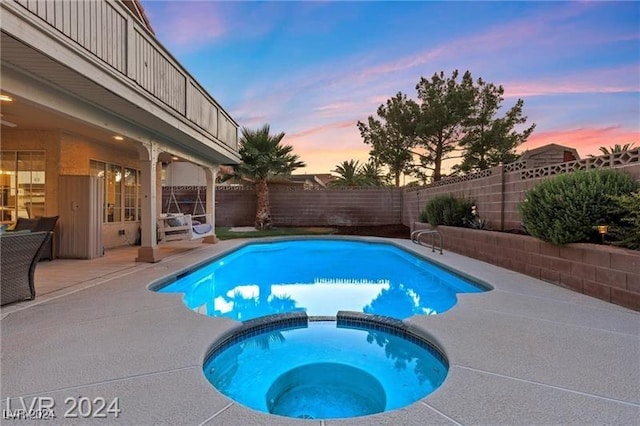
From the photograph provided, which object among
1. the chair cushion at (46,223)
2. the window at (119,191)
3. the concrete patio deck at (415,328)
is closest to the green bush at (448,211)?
the concrete patio deck at (415,328)

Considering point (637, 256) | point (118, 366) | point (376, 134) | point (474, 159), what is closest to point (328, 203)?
point (376, 134)

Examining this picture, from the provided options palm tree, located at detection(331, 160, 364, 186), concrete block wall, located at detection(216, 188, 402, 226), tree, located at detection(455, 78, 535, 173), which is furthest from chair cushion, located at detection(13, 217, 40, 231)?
palm tree, located at detection(331, 160, 364, 186)

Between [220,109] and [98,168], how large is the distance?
11.9 ft

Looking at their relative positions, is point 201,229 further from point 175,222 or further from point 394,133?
point 394,133

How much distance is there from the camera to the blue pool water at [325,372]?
2732 millimetres

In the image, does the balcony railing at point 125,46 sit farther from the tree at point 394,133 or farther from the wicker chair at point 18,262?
the tree at point 394,133

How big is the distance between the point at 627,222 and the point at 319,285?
200 inches

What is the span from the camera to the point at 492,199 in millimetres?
8898

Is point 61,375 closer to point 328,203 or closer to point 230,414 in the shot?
point 230,414

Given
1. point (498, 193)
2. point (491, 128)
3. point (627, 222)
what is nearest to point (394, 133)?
point (491, 128)

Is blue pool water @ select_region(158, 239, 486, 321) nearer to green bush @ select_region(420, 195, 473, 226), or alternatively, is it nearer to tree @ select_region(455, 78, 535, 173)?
green bush @ select_region(420, 195, 473, 226)

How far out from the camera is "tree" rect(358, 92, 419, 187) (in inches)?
738

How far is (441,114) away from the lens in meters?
17.7

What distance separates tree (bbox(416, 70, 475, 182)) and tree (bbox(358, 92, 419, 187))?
0.57m
